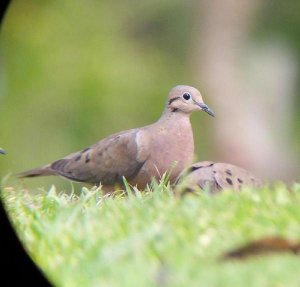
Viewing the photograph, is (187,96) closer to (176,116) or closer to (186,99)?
(186,99)

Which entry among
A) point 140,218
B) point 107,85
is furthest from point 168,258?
point 107,85

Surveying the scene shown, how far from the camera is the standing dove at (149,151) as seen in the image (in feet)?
24.4

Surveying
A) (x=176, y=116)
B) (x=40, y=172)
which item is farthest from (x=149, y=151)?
(x=40, y=172)

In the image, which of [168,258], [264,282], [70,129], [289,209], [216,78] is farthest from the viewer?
[216,78]

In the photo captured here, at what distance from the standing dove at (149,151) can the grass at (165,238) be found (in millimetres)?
1698

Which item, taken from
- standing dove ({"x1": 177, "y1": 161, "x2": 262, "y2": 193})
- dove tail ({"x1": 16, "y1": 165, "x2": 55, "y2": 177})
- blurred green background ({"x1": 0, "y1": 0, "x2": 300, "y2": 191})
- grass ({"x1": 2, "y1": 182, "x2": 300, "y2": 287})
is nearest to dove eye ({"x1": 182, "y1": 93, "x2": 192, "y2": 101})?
standing dove ({"x1": 177, "y1": 161, "x2": 262, "y2": 193})

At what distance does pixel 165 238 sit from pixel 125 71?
13.3 m

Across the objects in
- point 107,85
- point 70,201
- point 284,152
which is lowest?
point 284,152

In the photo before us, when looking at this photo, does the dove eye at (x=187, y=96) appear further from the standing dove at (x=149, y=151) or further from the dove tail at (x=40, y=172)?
the dove tail at (x=40, y=172)

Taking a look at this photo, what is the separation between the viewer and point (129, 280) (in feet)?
14.4

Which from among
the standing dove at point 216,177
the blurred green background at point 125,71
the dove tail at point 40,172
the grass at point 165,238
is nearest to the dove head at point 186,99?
the standing dove at point 216,177

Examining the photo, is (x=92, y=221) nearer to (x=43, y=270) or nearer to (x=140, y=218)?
(x=140, y=218)

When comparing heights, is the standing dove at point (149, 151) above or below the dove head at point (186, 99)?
below

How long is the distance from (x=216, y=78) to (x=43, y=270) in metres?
15.7
